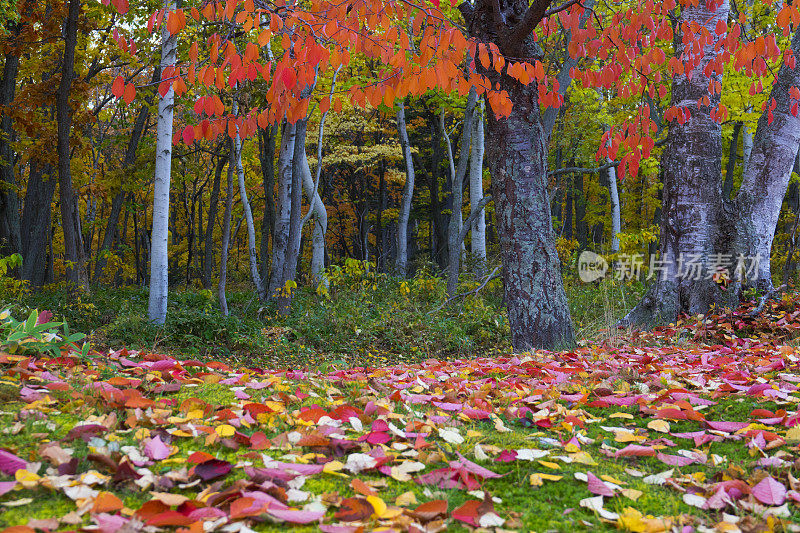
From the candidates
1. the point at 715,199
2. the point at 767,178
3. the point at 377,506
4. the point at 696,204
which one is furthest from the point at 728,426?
the point at 767,178

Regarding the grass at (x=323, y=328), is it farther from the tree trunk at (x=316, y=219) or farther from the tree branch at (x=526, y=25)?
the tree branch at (x=526, y=25)

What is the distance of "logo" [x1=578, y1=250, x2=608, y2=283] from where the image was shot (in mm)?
12188

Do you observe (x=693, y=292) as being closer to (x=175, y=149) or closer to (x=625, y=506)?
(x=625, y=506)

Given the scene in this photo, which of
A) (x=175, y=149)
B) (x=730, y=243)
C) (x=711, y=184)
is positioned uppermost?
(x=175, y=149)

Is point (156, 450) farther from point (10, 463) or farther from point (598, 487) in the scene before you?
point (598, 487)

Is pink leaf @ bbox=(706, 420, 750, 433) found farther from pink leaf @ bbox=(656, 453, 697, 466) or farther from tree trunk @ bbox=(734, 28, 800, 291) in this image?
tree trunk @ bbox=(734, 28, 800, 291)

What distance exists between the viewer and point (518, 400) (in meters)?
2.57

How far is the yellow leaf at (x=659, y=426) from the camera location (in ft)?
6.79

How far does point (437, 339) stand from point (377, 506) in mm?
6428

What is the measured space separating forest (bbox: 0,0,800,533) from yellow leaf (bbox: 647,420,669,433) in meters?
0.01

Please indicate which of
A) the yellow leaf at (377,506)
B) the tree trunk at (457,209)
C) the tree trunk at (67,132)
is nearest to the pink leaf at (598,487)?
the yellow leaf at (377,506)

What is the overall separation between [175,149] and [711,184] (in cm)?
1415

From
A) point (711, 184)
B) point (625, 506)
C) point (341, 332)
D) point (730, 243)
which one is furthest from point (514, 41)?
point (341, 332)

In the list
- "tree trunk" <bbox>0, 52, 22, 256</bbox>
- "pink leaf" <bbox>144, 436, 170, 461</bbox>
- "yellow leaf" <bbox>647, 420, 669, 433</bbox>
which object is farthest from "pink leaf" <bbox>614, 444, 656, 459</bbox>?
"tree trunk" <bbox>0, 52, 22, 256</bbox>
